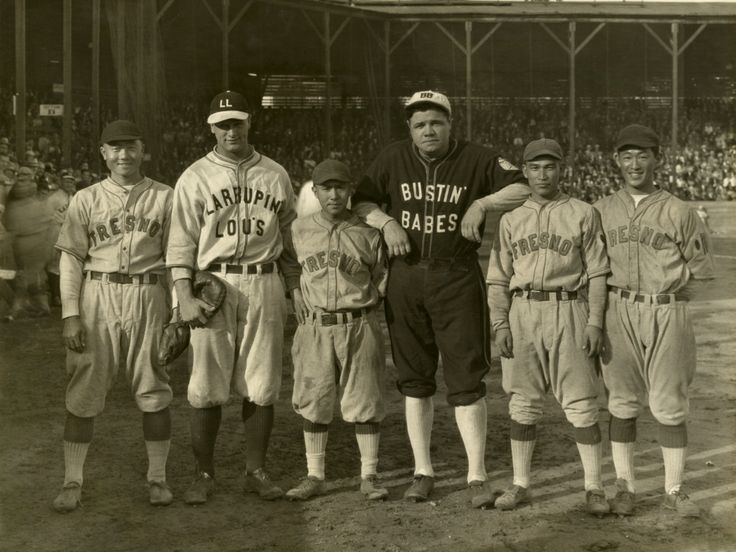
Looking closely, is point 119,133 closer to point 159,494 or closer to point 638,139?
point 159,494

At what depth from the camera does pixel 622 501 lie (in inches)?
183

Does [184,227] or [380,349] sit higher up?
[184,227]

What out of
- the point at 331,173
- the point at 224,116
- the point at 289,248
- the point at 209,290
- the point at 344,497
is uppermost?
the point at 224,116

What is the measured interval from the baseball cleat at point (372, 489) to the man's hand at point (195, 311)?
1162 mm

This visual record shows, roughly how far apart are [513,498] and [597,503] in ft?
1.31

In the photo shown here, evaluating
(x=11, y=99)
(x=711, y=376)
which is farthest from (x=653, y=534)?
(x=11, y=99)

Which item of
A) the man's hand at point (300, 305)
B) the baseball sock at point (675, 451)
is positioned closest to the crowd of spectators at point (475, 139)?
the man's hand at point (300, 305)

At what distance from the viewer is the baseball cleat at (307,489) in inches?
196

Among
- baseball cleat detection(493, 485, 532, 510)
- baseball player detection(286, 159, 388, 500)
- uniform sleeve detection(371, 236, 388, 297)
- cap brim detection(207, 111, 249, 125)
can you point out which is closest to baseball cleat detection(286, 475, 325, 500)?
baseball player detection(286, 159, 388, 500)

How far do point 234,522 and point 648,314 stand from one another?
86.8 inches

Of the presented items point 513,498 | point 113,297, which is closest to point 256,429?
point 113,297

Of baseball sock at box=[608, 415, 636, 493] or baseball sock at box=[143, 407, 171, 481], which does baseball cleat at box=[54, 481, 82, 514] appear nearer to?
baseball sock at box=[143, 407, 171, 481]

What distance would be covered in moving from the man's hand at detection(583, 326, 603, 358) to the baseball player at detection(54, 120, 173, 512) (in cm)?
212

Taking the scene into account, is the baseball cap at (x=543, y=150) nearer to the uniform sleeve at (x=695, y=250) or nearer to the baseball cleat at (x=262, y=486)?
the uniform sleeve at (x=695, y=250)
